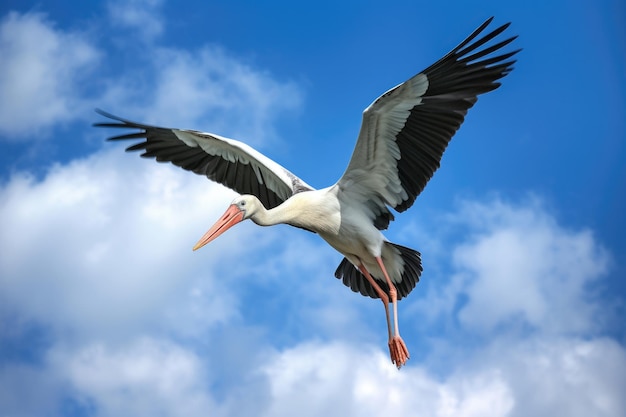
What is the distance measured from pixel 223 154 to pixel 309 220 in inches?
71.9

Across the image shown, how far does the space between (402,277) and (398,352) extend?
3.14 ft

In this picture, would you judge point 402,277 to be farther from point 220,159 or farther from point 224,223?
point 220,159

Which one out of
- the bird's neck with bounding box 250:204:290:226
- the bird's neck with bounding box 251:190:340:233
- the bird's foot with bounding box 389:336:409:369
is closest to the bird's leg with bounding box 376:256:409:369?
the bird's foot with bounding box 389:336:409:369

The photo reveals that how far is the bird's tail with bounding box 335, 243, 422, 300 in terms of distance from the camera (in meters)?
9.98

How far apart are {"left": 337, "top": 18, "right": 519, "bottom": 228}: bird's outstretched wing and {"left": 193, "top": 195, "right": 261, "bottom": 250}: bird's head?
1.08 m

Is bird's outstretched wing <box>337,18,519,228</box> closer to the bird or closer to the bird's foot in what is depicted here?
the bird

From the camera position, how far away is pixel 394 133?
916cm

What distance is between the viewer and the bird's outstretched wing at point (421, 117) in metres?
8.91

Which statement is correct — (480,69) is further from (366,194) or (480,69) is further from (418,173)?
(366,194)

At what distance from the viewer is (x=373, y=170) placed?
373 inches

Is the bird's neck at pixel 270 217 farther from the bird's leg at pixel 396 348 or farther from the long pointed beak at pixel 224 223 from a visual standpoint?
the bird's leg at pixel 396 348

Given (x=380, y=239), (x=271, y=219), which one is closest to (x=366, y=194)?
(x=380, y=239)

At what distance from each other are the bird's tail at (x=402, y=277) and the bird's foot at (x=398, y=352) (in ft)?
2.22

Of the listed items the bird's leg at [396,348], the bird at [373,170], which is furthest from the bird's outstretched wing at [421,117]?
the bird's leg at [396,348]
